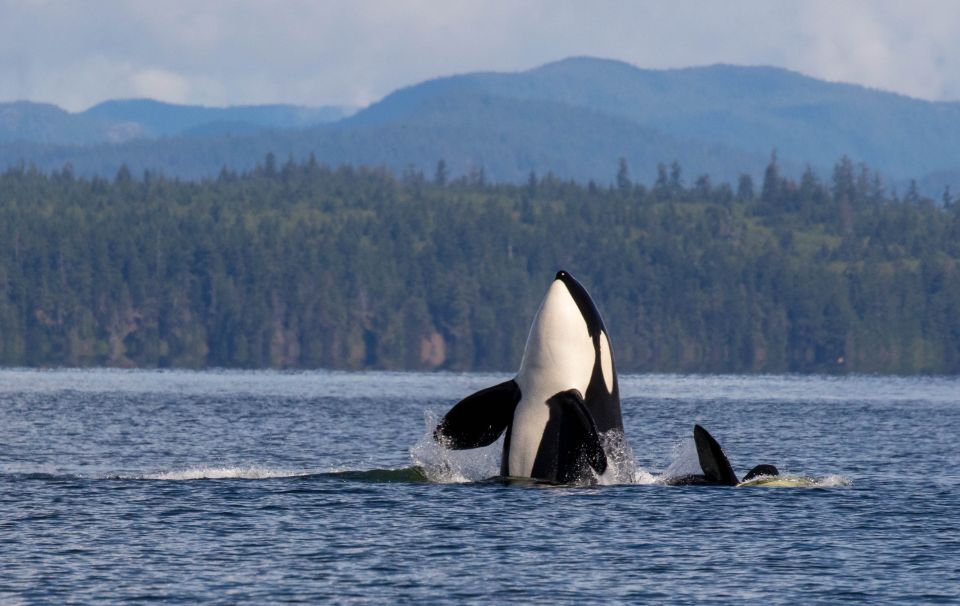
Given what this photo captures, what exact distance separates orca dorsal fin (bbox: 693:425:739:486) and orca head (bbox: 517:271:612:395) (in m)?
2.27

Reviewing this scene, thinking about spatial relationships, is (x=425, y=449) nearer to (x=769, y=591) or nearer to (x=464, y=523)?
(x=464, y=523)

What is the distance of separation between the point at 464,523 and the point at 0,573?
8.22 metres

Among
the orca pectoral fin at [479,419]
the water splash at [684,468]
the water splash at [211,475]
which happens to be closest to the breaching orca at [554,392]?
the orca pectoral fin at [479,419]

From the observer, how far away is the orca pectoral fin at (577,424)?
28.5m

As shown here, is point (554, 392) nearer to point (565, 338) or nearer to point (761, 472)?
point (565, 338)

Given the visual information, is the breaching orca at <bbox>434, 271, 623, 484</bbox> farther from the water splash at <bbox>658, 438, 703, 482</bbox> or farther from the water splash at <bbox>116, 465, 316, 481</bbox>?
the water splash at <bbox>116, 465, 316, 481</bbox>

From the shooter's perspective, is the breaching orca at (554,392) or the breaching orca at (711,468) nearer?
the breaching orca at (554,392)

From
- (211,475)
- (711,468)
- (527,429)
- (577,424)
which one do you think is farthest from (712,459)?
(211,475)

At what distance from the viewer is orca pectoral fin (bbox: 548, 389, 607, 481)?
28.5m

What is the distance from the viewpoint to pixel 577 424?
28.6m

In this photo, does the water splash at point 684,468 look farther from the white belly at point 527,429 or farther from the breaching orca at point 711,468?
the white belly at point 527,429

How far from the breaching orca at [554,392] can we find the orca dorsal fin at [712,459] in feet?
6.22

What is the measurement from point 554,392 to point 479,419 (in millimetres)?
1332

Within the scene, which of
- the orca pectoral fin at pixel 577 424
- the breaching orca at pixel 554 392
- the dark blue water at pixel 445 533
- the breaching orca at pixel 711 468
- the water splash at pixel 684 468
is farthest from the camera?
the water splash at pixel 684 468
